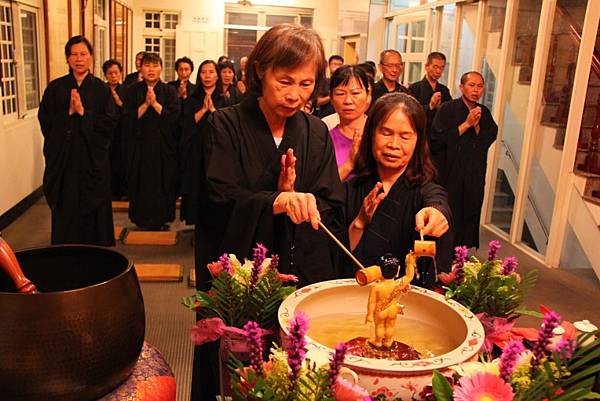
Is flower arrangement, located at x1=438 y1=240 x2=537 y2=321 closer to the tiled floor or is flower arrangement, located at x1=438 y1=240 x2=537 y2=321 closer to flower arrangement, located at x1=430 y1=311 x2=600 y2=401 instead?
flower arrangement, located at x1=430 y1=311 x2=600 y2=401

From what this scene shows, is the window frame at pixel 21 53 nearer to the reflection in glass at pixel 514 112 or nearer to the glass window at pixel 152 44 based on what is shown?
the reflection in glass at pixel 514 112

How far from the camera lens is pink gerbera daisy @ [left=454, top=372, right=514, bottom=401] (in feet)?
2.23

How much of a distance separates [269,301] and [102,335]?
321 mm

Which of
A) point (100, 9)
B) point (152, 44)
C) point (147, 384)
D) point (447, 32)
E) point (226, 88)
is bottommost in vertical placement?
point (147, 384)

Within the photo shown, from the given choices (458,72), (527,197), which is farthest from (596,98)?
(458,72)

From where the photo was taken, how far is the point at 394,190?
1387mm

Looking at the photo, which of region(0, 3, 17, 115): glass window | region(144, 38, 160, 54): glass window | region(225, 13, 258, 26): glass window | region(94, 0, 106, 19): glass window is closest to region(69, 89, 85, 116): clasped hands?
region(0, 3, 17, 115): glass window

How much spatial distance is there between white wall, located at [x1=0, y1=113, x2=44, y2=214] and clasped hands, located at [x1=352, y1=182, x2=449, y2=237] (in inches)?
164

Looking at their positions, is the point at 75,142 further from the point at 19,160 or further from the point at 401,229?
the point at 401,229

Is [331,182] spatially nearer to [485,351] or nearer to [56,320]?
[485,351]

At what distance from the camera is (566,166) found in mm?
4293

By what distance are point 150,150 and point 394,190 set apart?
12.0 feet

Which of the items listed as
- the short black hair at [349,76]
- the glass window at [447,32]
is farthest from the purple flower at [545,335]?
Result: the glass window at [447,32]

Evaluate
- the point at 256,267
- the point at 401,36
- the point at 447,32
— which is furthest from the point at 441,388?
the point at 401,36
